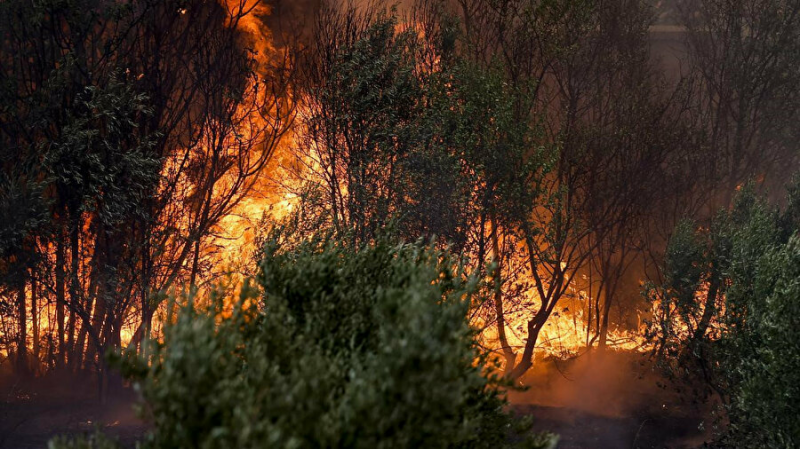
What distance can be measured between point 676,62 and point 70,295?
32201 mm

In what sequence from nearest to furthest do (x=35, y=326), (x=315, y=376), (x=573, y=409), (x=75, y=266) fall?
1. (x=315, y=376)
2. (x=75, y=266)
3. (x=35, y=326)
4. (x=573, y=409)

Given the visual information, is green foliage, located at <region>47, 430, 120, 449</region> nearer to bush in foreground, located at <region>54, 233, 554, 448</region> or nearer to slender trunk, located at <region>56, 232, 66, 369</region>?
bush in foreground, located at <region>54, 233, 554, 448</region>

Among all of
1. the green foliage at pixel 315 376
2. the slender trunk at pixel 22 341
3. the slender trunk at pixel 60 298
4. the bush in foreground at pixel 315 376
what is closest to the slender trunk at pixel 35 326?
the slender trunk at pixel 22 341

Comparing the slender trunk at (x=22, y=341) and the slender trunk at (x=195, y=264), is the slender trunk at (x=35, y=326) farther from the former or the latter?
the slender trunk at (x=195, y=264)

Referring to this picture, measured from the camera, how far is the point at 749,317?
55.2ft

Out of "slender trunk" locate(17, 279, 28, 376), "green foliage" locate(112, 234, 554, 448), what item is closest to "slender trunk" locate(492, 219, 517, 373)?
"green foliage" locate(112, 234, 554, 448)

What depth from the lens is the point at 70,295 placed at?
25.2 m

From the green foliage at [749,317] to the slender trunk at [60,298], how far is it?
19216 mm

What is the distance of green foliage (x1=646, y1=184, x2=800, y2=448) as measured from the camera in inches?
574

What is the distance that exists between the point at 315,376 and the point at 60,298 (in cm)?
2011

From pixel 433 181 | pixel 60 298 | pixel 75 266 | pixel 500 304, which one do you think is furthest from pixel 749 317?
pixel 60 298

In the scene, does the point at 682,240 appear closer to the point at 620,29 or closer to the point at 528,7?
the point at 528,7

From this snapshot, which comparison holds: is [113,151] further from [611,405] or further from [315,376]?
[611,405]

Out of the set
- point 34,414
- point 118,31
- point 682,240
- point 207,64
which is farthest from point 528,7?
point 34,414
